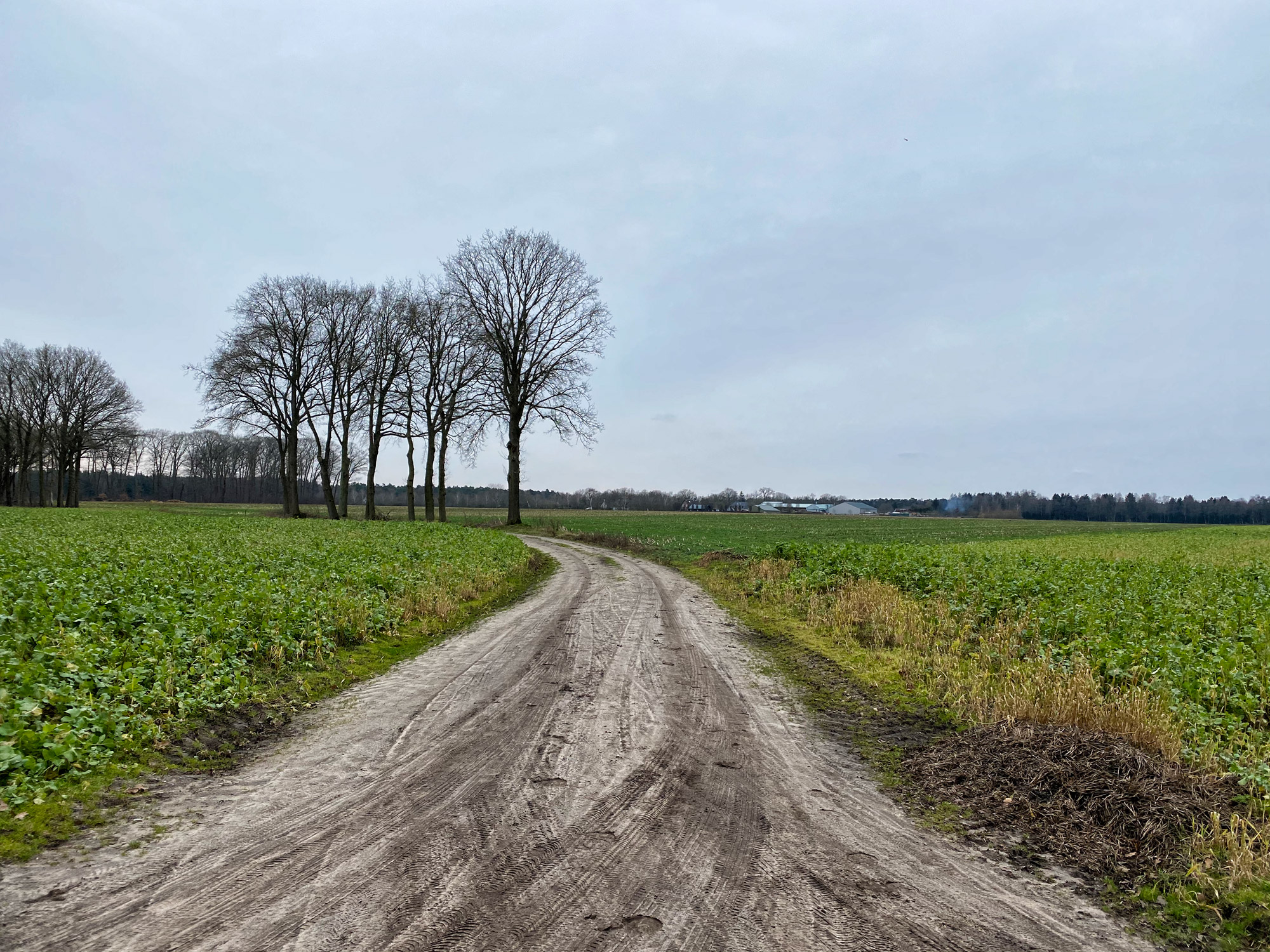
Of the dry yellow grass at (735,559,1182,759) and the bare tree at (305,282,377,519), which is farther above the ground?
the bare tree at (305,282,377,519)

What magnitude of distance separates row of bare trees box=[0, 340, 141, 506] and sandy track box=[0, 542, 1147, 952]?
69.7m

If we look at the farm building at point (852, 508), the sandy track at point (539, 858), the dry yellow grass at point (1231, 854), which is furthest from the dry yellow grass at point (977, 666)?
the farm building at point (852, 508)

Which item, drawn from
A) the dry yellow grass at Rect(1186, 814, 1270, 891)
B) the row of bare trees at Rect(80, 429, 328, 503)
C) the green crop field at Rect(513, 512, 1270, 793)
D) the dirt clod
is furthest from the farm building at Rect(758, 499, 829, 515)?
the dry yellow grass at Rect(1186, 814, 1270, 891)

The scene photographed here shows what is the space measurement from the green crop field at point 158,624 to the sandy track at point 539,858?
44.8 inches

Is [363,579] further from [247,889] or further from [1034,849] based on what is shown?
[1034,849]

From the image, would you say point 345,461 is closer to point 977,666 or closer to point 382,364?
point 382,364

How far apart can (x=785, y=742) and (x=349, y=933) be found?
4487mm

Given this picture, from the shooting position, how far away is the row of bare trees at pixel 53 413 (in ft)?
179

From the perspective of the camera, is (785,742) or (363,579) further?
(363,579)

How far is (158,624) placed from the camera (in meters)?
7.92

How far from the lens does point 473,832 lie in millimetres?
4293

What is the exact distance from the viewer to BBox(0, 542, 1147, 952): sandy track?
3289 millimetres

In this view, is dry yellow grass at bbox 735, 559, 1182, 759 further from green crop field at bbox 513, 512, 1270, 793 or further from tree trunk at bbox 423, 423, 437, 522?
tree trunk at bbox 423, 423, 437, 522

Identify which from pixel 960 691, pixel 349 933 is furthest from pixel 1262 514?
pixel 349 933
